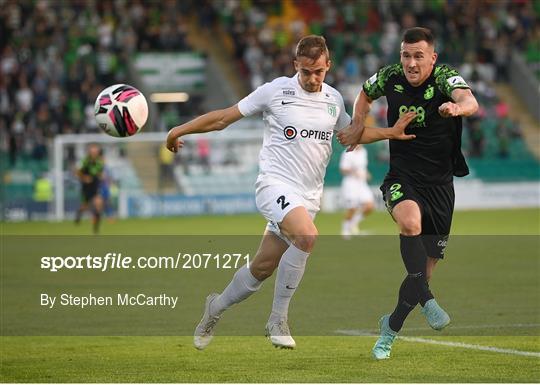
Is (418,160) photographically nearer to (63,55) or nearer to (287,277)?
(287,277)

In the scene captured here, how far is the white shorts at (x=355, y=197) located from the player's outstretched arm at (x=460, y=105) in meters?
15.1

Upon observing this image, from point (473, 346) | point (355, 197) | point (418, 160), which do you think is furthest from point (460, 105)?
point (355, 197)

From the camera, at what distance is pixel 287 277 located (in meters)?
9.74

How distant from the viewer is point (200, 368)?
9570 mm

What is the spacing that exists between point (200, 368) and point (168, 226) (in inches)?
786

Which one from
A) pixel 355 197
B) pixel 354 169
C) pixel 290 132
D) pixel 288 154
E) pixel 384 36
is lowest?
pixel 355 197

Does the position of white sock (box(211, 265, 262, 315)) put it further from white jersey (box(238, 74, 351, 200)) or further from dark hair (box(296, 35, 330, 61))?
dark hair (box(296, 35, 330, 61))

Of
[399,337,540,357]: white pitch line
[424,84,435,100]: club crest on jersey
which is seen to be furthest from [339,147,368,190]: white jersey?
[424,84,435,100]: club crest on jersey

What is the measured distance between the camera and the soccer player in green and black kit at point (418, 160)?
31.2ft

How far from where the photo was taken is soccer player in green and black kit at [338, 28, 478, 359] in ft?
31.2

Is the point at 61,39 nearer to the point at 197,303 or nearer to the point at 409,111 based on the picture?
the point at 197,303

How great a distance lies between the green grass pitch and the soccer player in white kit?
2.11 ft

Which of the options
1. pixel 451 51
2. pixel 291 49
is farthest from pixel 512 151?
pixel 291 49

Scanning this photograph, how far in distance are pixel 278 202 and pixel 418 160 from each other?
A: 122 centimetres
